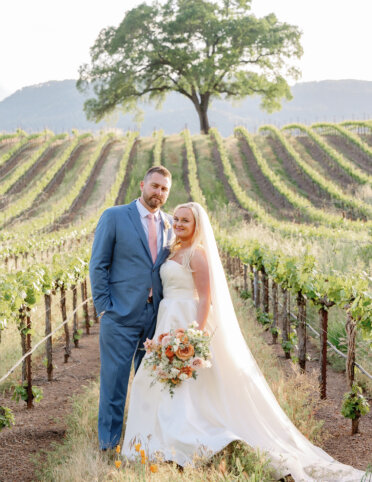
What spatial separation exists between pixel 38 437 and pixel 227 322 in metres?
2.26

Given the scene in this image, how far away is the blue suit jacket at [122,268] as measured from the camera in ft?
14.4

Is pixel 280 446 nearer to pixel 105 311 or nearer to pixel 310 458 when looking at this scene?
pixel 310 458

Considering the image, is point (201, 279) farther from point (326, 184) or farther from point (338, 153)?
point (338, 153)

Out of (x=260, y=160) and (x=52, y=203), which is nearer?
(x=52, y=203)

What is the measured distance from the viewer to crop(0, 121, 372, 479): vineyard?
6.33 meters

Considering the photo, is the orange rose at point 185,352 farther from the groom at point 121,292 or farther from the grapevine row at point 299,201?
the grapevine row at point 299,201

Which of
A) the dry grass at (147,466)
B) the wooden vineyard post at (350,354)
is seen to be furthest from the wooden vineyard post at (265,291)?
the wooden vineyard post at (350,354)

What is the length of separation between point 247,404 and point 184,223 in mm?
1553

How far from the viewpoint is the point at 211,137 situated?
38781 millimetres

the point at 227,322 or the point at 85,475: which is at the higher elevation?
the point at 227,322

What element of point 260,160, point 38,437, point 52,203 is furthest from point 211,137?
point 38,437

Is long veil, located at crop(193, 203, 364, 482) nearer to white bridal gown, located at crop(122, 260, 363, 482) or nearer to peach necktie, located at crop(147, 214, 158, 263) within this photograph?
white bridal gown, located at crop(122, 260, 363, 482)

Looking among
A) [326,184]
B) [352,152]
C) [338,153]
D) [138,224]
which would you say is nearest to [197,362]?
[138,224]

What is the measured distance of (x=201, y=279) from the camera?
4.42m
